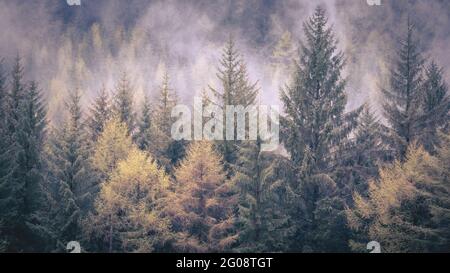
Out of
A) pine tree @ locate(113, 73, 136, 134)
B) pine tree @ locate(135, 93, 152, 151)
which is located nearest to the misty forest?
pine tree @ locate(135, 93, 152, 151)

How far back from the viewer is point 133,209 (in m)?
30.2

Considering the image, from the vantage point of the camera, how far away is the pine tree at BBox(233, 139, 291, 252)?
2895cm

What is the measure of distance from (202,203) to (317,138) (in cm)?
839

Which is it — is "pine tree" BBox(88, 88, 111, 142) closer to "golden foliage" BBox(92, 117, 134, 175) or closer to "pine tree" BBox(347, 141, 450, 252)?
"golden foliage" BBox(92, 117, 134, 175)

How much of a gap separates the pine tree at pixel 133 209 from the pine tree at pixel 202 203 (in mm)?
1106

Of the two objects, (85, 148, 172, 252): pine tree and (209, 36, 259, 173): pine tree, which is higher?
(209, 36, 259, 173): pine tree

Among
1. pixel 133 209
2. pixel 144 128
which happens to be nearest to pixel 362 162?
pixel 133 209

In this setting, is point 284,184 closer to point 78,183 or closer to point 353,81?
point 78,183

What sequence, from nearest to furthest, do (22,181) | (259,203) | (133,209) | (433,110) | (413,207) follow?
(413,207) < (259,203) < (433,110) < (133,209) < (22,181)

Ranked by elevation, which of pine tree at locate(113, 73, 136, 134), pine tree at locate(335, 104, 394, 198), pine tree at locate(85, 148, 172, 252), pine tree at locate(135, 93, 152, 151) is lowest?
pine tree at locate(85, 148, 172, 252)

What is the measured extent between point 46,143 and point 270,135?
63.5 ft

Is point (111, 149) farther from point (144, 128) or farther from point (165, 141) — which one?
point (144, 128)

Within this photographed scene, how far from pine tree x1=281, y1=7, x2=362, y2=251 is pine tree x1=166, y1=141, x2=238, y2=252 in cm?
441

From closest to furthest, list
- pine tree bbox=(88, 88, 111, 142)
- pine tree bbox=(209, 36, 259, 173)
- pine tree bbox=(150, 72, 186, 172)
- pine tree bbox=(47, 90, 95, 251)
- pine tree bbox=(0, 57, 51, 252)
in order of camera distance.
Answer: pine tree bbox=(47, 90, 95, 251) < pine tree bbox=(0, 57, 51, 252) < pine tree bbox=(209, 36, 259, 173) < pine tree bbox=(150, 72, 186, 172) < pine tree bbox=(88, 88, 111, 142)
